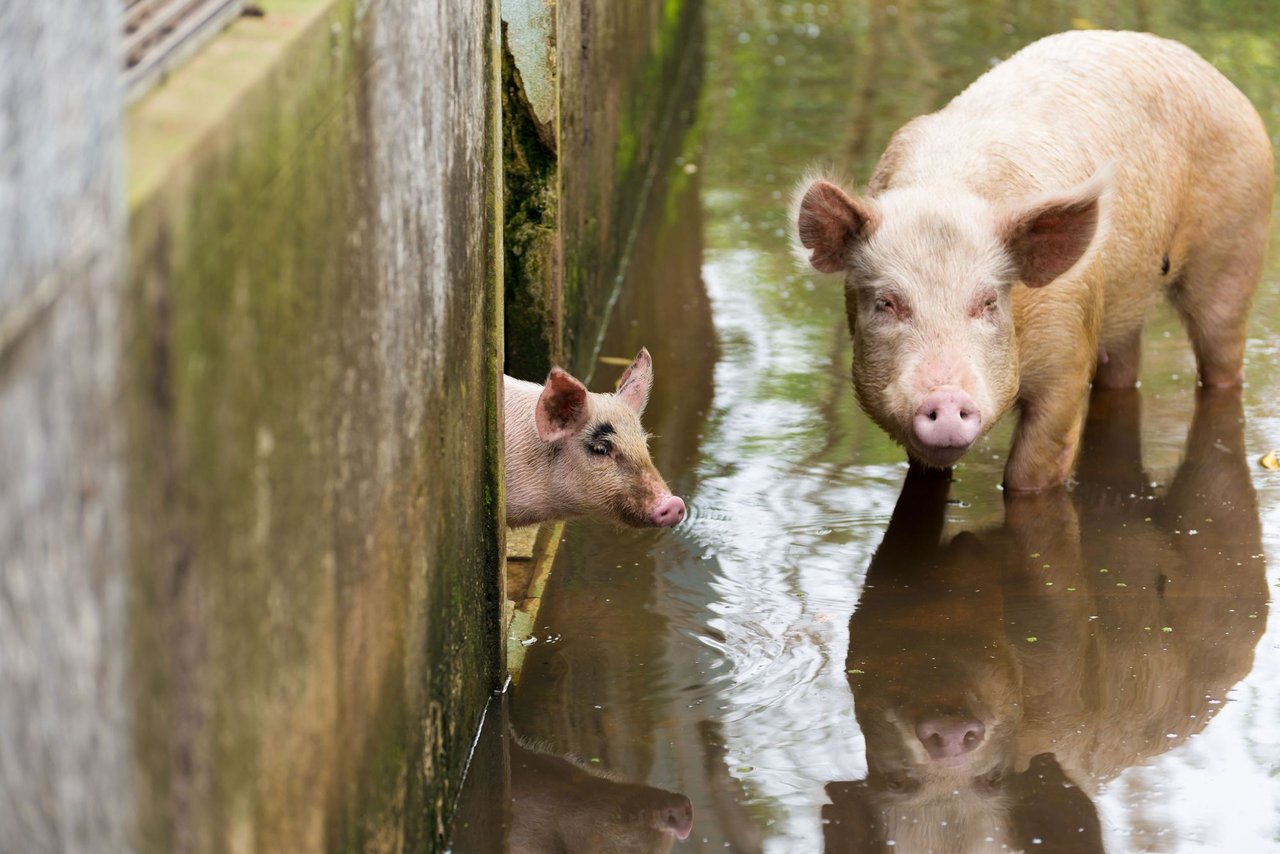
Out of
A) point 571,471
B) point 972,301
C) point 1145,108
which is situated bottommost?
point 571,471

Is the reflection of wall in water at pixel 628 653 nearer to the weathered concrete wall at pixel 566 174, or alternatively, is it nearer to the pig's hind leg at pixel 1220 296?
the weathered concrete wall at pixel 566 174

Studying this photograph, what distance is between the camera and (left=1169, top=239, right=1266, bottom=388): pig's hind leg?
247 inches

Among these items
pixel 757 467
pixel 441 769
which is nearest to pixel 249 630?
pixel 441 769

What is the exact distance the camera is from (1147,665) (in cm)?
452

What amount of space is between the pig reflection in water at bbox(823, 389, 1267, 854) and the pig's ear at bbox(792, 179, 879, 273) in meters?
0.95

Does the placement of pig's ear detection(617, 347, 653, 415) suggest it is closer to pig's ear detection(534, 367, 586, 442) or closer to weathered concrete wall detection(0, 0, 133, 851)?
pig's ear detection(534, 367, 586, 442)

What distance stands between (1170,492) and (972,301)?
137 cm

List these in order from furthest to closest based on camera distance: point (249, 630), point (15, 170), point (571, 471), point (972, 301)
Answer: point (972, 301), point (571, 471), point (249, 630), point (15, 170)

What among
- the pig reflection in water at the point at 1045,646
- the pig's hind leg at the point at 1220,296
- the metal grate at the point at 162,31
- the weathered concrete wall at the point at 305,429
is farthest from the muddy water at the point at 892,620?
the metal grate at the point at 162,31

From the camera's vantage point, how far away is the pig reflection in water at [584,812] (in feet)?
12.0

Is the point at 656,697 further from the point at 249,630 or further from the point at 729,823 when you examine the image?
the point at 249,630

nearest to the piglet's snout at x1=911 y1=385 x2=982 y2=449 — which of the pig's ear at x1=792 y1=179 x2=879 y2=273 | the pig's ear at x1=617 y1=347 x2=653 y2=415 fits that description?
the pig's ear at x1=792 y1=179 x2=879 y2=273

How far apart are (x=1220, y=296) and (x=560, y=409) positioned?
3.12 m

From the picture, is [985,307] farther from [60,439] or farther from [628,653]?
[60,439]
